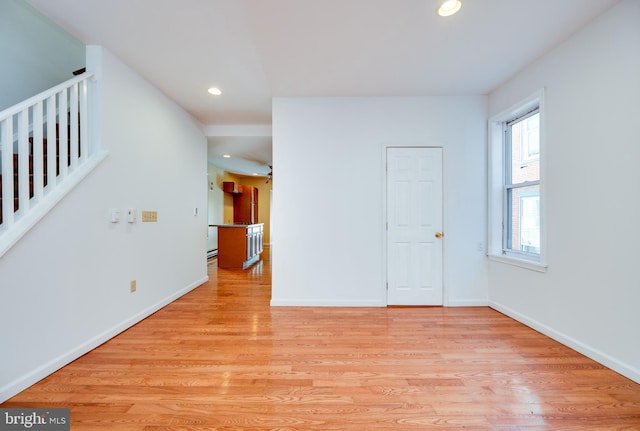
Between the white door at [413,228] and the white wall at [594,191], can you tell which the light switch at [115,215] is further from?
the white wall at [594,191]

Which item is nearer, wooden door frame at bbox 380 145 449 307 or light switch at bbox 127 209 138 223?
light switch at bbox 127 209 138 223

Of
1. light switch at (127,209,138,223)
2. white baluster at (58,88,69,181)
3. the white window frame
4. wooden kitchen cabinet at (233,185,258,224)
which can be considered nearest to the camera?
white baluster at (58,88,69,181)

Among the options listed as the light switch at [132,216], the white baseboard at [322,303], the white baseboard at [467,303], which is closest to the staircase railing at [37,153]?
the light switch at [132,216]

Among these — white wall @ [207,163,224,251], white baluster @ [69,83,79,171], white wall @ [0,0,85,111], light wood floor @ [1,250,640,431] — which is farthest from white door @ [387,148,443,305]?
white wall @ [207,163,224,251]

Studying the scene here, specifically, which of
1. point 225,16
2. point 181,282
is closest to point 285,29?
point 225,16

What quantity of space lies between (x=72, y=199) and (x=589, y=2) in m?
4.13

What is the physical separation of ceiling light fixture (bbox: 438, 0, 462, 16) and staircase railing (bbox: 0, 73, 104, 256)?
2933 mm

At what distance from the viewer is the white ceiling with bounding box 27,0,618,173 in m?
1.80

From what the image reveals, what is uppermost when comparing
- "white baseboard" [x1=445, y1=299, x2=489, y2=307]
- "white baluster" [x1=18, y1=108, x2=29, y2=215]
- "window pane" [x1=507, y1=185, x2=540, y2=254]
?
"white baluster" [x1=18, y1=108, x2=29, y2=215]

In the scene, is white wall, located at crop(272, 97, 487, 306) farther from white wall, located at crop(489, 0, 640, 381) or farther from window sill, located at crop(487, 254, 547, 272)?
white wall, located at crop(489, 0, 640, 381)

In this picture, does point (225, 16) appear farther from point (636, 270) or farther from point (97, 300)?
point (636, 270)
